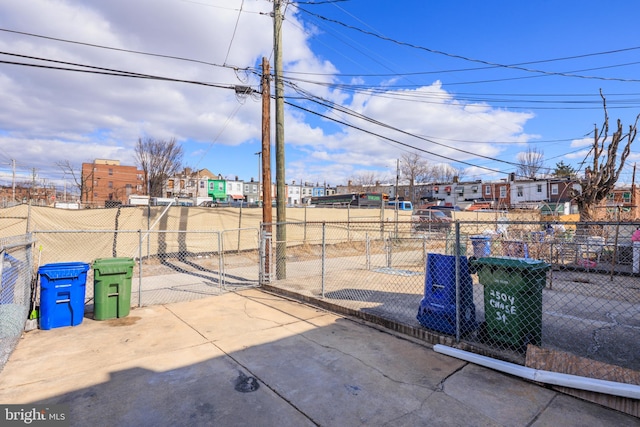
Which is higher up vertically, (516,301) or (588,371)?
(516,301)

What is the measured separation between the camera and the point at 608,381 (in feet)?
10.4

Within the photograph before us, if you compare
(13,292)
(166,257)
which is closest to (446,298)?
(13,292)

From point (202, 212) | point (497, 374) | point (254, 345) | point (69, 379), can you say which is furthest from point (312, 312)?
point (202, 212)

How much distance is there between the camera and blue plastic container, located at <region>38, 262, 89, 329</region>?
512 centimetres

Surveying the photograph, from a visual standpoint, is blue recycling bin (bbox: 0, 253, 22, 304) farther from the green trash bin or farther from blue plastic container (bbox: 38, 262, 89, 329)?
the green trash bin

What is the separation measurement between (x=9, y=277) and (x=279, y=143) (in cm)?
605

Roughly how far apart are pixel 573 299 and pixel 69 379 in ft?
29.6

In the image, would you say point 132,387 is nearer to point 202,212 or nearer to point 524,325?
point 524,325

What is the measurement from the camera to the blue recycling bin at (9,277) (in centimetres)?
431

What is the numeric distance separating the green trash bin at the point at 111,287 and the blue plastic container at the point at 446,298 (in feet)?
16.7

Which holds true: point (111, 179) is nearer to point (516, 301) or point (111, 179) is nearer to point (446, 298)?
point (446, 298)

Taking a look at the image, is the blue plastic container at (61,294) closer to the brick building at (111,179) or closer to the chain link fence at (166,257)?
the chain link fence at (166,257)

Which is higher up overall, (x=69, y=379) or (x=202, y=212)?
(x=202, y=212)

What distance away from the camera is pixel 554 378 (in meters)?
3.38
